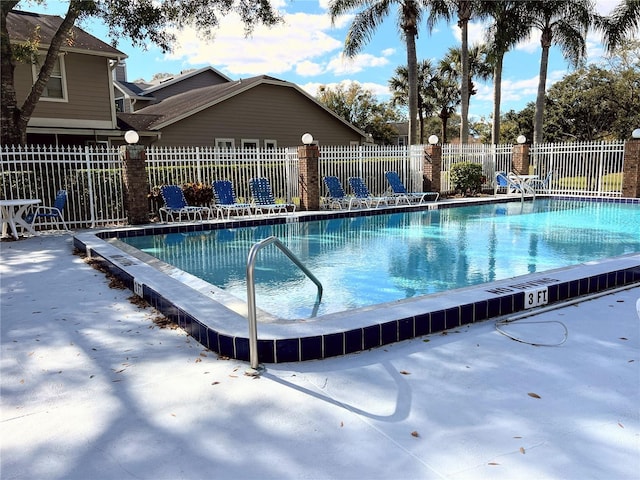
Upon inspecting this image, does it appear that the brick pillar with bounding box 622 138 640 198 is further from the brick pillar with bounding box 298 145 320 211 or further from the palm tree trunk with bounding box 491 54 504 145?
the brick pillar with bounding box 298 145 320 211

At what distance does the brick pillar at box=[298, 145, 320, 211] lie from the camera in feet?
45.8

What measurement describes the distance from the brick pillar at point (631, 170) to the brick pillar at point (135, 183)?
1433cm

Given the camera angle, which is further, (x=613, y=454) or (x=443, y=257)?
(x=443, y=257)

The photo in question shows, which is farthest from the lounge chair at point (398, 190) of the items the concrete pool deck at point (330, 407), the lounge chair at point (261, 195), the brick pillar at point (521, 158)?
the concrete pool deck at point (330, 407)

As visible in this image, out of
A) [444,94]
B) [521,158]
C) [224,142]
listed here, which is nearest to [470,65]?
[444,94]

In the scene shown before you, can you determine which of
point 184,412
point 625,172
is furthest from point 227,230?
point 625,172

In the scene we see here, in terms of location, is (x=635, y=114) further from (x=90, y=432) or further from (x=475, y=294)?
(x=90, y=432)

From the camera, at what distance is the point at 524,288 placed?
14.8 feet

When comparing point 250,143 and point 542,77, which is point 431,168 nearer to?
point 250,143

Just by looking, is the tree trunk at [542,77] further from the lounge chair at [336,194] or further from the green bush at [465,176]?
the lounge chair at [336,194]

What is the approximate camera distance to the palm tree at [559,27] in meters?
20.7

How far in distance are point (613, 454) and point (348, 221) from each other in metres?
10.4

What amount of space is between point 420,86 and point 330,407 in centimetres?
3864

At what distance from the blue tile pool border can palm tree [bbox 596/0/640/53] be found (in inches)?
724
